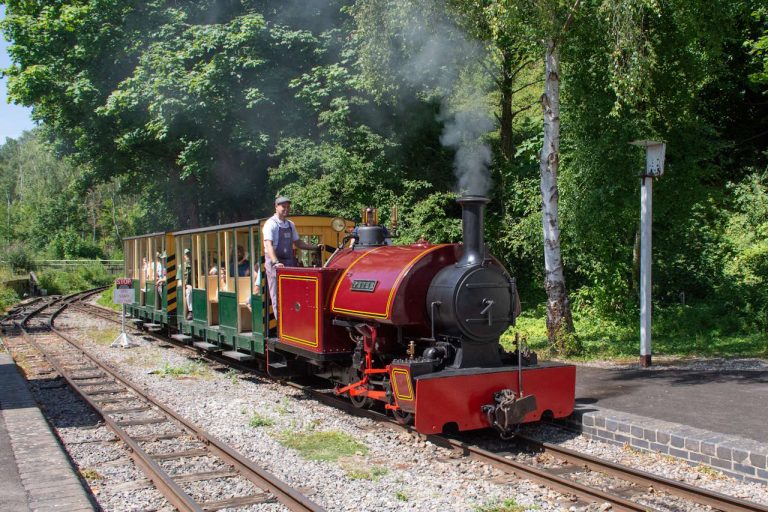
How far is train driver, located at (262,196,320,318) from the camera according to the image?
8.78 meters

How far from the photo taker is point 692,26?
10.4 meters

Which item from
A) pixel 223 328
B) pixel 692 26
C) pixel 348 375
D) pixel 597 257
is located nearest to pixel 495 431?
pixel 348 375

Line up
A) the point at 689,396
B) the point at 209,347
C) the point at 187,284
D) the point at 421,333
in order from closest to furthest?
the point at 421,333 < the point at 689,396 < the point at 209,347 < the point at 187,284

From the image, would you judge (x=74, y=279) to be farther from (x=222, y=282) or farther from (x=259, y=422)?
(x=259, y=422)

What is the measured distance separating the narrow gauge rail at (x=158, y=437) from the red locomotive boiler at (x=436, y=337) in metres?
1.50

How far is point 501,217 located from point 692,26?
8443 mm

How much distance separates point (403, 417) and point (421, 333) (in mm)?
909

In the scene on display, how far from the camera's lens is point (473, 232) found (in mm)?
6816

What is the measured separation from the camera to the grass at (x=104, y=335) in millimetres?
15727

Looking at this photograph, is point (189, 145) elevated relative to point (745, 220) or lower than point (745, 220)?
elevated

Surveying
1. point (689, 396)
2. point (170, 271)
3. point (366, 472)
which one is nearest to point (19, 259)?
point (170, 271)

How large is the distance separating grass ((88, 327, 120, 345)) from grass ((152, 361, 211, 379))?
4.70 meters

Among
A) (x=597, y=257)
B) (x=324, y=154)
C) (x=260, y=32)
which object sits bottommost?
(x=597, y=257)

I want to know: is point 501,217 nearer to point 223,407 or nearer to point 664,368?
point 664,368
